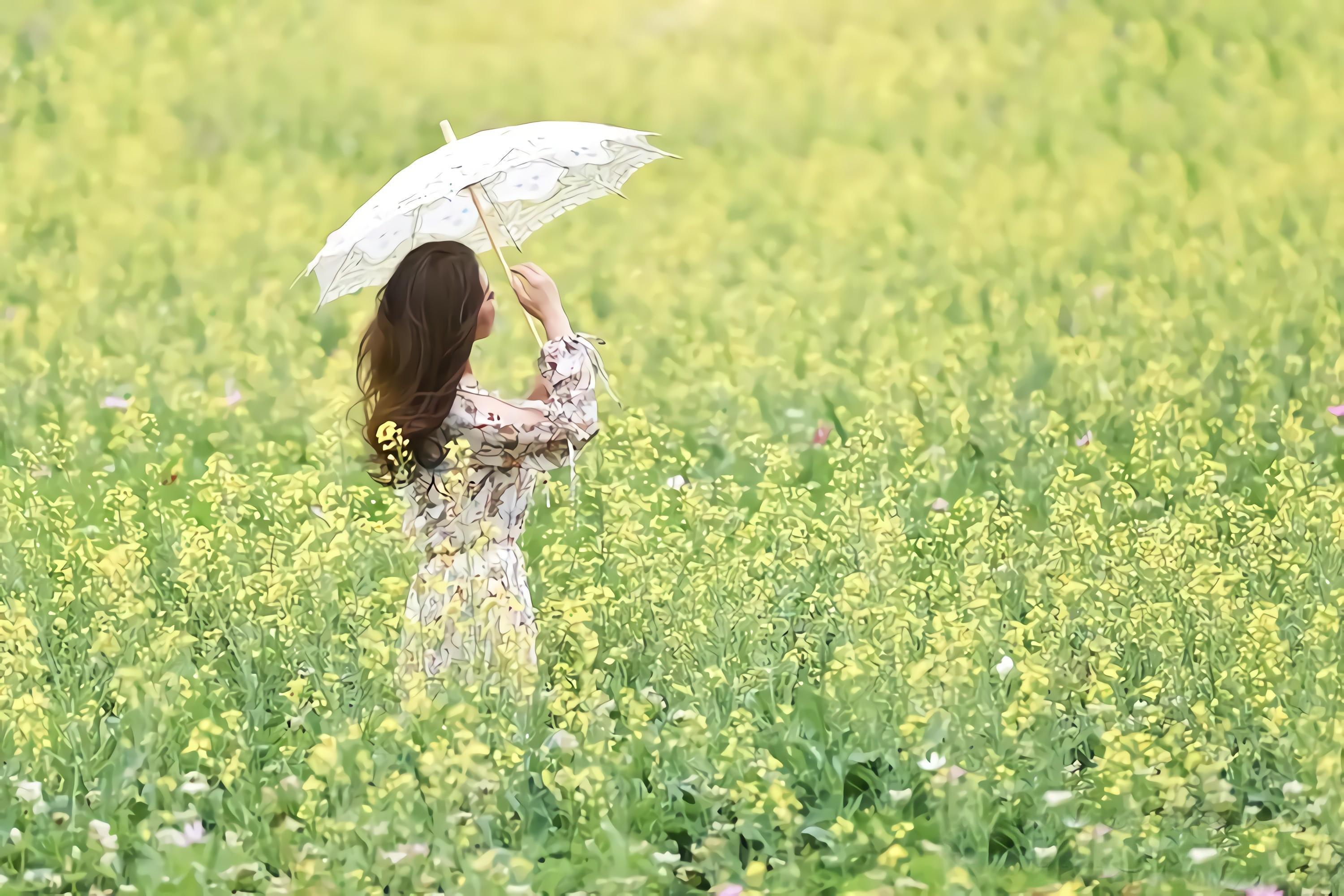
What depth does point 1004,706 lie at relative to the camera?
3957 mm

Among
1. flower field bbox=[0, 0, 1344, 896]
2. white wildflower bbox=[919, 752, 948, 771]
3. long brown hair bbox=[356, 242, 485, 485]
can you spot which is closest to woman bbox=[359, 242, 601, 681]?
long brown hair bbox=[356, 242, 485, 485]

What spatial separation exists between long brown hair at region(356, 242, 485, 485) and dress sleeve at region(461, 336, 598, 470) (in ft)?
0.32

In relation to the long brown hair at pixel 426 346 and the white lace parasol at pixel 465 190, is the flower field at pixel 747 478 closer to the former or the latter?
the long brown hair at pixel 426 346

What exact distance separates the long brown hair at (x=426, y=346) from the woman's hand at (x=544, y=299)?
0.12 metres

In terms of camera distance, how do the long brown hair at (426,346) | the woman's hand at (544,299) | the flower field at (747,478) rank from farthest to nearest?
1. the woman's hand at (544,299)
2. the long brown hair at (426,346)
3. the flower field at (747,478)

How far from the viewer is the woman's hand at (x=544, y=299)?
13.9ft

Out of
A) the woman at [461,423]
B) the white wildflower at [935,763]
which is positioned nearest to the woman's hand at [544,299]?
the woman at [461,423]

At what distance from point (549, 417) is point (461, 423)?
0.22m

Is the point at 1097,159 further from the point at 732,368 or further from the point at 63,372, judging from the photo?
the point at 63,372

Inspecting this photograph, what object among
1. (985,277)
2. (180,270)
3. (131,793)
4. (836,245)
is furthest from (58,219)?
(131,793)

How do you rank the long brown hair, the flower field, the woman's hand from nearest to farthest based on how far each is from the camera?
the flower field, the long brown hair, the woman's hand

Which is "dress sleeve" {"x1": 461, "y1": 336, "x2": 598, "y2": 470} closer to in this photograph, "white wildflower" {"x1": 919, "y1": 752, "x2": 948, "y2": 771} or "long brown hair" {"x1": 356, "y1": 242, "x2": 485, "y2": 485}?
"long brown hair" {"x1": 356, "y1": 242, "x2": 485, "y2": 485}

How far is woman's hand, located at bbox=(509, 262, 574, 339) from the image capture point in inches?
167

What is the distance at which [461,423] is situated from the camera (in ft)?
Result: 13.7
